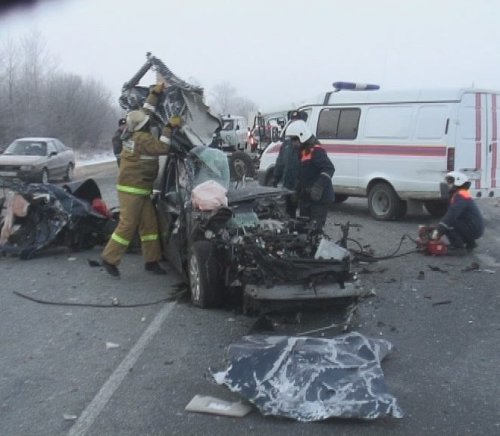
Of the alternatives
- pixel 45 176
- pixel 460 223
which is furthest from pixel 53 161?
pixel 460 223

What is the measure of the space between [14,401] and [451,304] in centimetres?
412

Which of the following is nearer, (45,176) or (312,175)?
(312,175)

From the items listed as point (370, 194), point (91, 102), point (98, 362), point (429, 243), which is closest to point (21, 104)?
point (91, 102)

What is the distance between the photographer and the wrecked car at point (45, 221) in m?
8.86

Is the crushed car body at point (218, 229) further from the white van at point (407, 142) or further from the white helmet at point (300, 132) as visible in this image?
the white van at point (407, 142)

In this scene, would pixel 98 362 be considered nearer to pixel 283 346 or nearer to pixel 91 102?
pixel 283 346

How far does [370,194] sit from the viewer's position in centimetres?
1232

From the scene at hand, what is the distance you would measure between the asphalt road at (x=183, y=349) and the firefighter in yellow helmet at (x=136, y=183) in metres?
0.41

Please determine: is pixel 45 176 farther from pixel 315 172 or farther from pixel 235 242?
pixel 235 242

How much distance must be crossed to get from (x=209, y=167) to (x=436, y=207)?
267 inches

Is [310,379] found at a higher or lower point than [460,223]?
higher

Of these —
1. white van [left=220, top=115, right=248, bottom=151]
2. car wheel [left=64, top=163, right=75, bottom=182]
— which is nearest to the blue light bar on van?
car wheel [left=64, top=163, right=75, bottom=182]

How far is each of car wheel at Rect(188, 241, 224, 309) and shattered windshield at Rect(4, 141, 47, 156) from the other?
52.6 ft

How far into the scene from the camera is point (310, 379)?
3.96 meters
